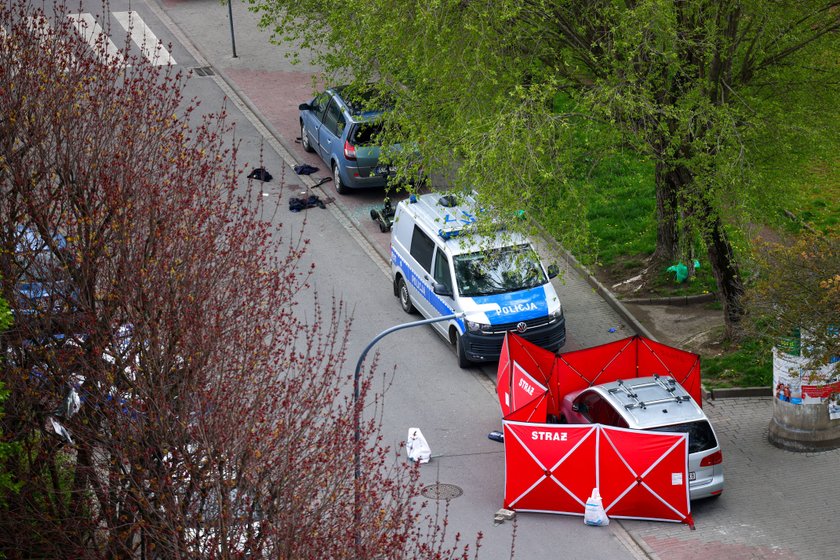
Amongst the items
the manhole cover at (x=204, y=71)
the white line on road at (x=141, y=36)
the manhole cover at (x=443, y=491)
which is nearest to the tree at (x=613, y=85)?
the manhole cover at (x=443, y=491)

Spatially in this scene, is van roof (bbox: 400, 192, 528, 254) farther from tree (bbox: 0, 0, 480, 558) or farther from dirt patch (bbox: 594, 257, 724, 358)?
tree (bbox: 0, 0, 480, 558)

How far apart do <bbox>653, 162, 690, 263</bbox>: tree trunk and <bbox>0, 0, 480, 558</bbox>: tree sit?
9133mm

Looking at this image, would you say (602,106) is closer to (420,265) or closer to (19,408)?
(420,265)

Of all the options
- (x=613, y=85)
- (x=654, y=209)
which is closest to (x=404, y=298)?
(x=654, y=209)

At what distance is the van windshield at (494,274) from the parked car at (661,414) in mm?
3341

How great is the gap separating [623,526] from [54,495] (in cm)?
794

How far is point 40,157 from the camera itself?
13.7 meters

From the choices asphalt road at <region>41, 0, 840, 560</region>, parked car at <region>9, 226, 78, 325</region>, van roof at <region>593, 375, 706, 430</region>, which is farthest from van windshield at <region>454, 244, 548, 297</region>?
parked car at <region>9, 226, 78, 325</region>

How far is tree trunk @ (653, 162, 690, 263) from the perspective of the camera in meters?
21.7

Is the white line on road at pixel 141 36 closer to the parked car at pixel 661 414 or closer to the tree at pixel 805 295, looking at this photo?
the parked car at pixel 661 414

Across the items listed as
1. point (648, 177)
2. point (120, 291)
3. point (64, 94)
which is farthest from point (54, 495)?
point (648, 177)

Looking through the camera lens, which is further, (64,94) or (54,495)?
(64,94)

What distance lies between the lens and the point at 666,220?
918 inches

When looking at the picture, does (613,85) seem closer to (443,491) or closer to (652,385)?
(652,385)
